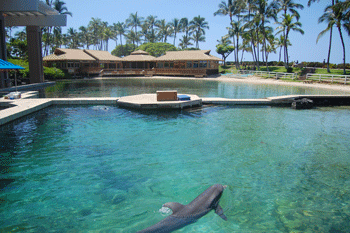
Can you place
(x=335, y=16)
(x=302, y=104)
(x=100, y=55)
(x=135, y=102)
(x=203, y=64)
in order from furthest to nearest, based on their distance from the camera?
(x=100, y=55), (x=203, y=64), (x=335, y=16), (x=302, y=104), (x=135, y=102)

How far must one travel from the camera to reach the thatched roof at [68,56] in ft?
136

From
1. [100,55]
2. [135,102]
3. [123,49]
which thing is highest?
[123,49]

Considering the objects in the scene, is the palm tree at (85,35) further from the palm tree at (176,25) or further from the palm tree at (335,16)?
the palm tree at (335,16)

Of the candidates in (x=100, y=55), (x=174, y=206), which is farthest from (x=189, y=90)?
(x=100, y=55)

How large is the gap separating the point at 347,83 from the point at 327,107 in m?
14.5

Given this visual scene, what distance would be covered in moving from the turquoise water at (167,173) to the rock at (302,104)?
379 cm

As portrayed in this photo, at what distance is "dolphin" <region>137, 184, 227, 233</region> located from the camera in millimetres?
4017

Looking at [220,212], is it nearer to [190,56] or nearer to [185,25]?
[190,56]

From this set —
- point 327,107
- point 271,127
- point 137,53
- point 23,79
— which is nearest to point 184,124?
point 271,127

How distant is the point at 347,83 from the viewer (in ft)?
89.8

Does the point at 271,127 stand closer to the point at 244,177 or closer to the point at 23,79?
the point at 244,177

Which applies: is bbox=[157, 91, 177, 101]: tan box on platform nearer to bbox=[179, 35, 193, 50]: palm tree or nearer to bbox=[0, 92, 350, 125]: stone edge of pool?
bbox=[0, 92, 350, 125]: stone edge of pool

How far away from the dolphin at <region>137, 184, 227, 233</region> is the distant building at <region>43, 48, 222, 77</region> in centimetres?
4060

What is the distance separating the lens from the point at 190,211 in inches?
172
